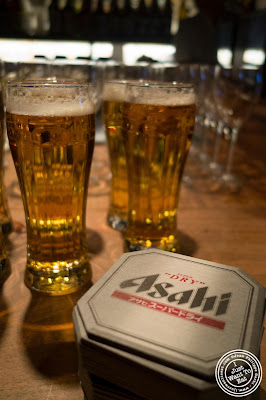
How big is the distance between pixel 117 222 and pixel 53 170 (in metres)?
0.37

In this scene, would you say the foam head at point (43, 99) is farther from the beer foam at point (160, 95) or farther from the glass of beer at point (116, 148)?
the glass of beer at point (116, 148)

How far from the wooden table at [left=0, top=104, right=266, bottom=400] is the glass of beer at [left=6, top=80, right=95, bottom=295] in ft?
0.16

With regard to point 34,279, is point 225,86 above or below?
above

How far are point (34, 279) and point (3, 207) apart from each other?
283 millimetres

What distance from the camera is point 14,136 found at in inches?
25.7

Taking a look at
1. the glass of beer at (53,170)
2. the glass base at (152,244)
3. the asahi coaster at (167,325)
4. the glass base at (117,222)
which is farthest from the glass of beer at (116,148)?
the asahi coaster at (167,325)

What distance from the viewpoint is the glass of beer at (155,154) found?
0.73 metres

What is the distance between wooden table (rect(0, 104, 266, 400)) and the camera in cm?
51

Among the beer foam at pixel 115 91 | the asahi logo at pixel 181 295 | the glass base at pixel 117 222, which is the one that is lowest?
the glass base at pixel 117 222

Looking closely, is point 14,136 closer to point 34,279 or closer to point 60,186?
point 60,186

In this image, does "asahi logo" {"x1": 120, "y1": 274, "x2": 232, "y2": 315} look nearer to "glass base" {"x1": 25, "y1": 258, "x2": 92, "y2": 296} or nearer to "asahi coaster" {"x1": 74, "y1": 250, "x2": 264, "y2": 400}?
"asahi coaster" {"x1": 74, "y1": 250, "x2": 264, "y2": 400}

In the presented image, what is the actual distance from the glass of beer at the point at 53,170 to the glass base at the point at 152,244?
0.41ft

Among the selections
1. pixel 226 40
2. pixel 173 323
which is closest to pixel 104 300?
pixel 173 323

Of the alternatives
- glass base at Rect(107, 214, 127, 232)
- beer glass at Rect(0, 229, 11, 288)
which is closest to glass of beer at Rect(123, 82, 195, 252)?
glass base at Rect(107, 214, 127, 232)
